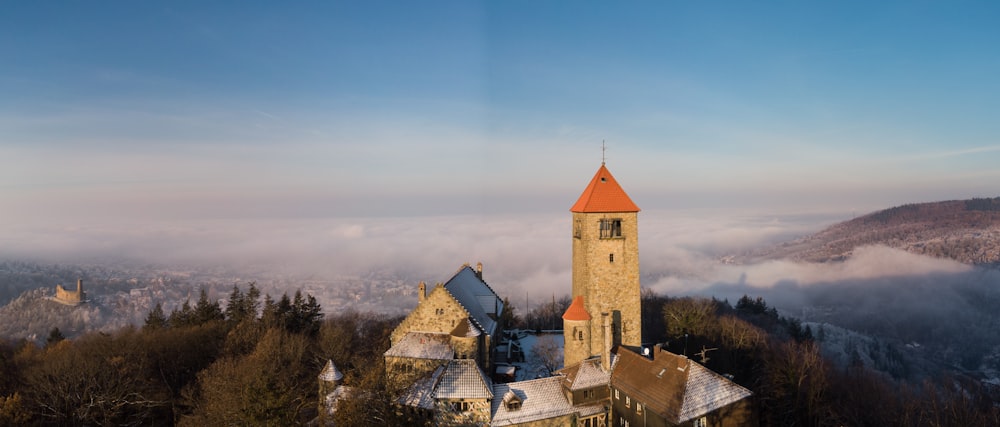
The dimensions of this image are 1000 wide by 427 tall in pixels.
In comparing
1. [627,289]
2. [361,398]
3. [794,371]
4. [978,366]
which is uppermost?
[627,289]

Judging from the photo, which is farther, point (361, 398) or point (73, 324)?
point (73, 324)

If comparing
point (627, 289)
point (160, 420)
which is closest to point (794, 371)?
point (627, 289)

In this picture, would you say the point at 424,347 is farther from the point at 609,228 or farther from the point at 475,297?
the point at 609,228

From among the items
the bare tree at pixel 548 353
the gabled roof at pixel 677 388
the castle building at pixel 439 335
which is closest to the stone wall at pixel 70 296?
the castle building at pixel 439 335

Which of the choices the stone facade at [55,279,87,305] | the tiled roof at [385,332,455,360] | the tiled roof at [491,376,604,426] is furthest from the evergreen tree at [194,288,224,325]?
the stone facade at [55,279,87,305]

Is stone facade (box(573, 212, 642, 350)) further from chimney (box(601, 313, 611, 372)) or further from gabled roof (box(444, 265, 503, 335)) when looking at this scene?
gabled roof (box(444, 265, 503, 335))

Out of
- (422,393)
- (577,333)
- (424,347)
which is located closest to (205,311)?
(424,347)

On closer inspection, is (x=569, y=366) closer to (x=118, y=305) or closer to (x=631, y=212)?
(x=631, y=212)
